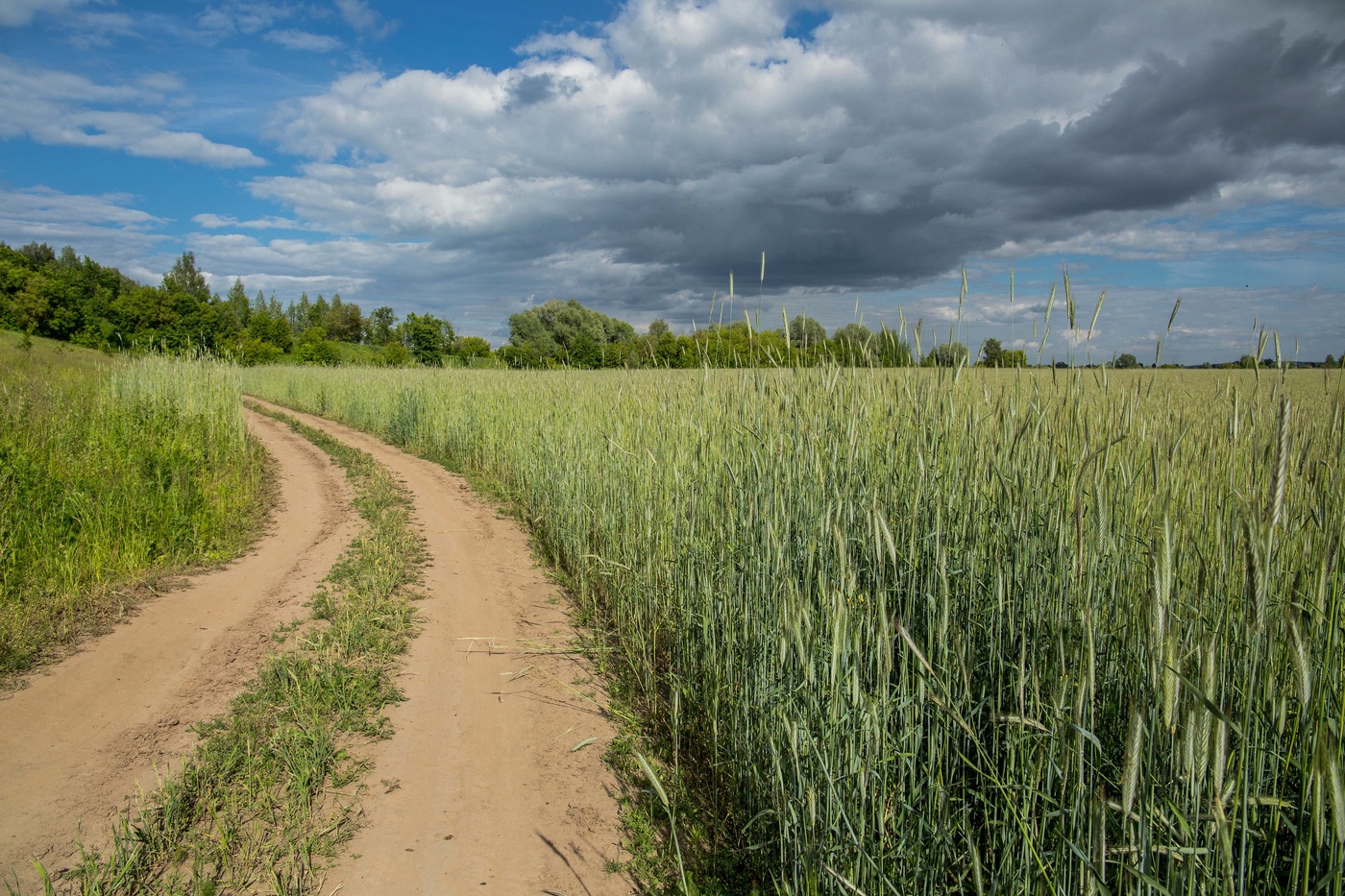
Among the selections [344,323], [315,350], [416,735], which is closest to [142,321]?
[315,350]

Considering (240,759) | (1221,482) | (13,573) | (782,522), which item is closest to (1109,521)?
(1221,482)

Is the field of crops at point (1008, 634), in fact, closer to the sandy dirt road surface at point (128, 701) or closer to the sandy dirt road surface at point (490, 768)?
the sandy dirt road surface at point (490, 768)

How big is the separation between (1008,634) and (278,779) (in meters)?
3.08

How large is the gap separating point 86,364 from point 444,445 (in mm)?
8131

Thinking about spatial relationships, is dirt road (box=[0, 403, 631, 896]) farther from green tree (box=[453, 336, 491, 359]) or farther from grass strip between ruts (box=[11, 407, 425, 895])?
green tree (box=[453, 336, 491, 359])

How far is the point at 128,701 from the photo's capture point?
3658 millimetres

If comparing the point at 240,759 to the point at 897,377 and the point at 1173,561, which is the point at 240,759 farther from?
the point at 1173,561

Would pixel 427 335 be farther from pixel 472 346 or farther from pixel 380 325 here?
pixel 380 325

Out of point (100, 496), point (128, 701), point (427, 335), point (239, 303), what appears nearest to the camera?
point (128, 701)

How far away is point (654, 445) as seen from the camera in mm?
5129

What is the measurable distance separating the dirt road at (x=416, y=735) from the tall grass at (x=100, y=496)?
45 cm

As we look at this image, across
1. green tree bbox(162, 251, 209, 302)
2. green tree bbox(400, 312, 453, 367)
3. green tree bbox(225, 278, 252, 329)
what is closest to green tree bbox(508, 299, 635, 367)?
green tree bbox(400, 312, 453, 367)

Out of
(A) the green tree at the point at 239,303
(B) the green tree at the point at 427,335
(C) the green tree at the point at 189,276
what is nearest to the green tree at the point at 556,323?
(B) the green tree at the point at 427,335

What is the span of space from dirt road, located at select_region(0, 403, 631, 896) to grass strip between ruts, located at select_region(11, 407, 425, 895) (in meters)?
0.13
